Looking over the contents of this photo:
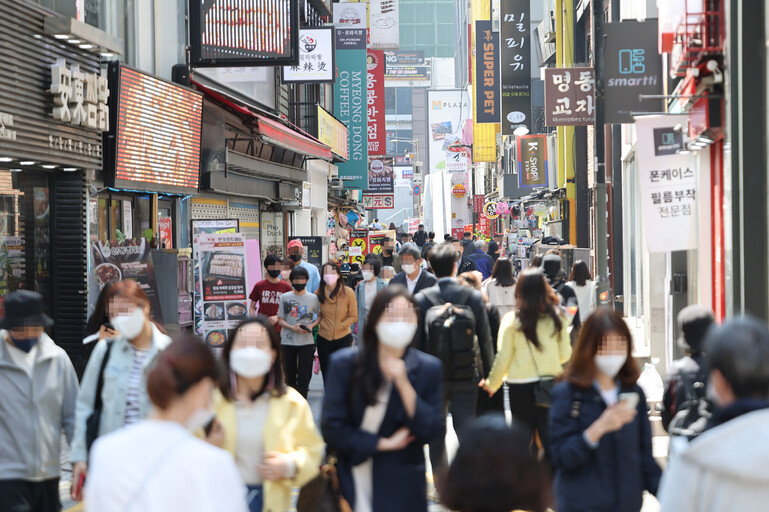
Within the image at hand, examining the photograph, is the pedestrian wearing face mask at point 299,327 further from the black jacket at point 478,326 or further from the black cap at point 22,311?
the black cap at point 22,311

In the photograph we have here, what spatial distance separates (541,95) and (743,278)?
43.6m

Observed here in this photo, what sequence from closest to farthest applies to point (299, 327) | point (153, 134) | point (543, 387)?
point (543, 387), point (299, 327), point (153, 134)

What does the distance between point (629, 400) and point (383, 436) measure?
109cm

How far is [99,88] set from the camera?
13102 millimetres

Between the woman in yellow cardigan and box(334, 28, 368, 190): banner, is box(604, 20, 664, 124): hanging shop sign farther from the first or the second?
box(334, 28, 368, 190): banner

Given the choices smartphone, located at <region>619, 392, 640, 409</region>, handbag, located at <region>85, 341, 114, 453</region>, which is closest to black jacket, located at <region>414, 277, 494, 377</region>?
handbag, located at <region>85, 341, 114, 453</region>

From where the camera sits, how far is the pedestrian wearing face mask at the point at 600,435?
4.53m

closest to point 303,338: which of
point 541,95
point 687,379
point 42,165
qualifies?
point 42,165

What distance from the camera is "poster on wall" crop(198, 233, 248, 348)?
13.0 m

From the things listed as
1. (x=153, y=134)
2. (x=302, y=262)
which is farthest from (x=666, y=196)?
(x=153, y=134)

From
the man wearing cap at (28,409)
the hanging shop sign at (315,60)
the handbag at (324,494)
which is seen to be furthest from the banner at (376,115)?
the handbag at (324,494)

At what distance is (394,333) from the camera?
4723 millimetres

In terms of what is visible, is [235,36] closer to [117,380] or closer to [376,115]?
[117,380]

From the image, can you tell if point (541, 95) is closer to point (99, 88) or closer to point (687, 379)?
point (99, 88)
